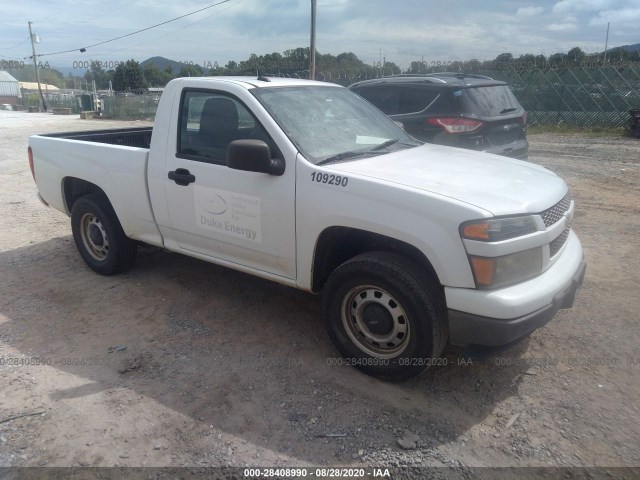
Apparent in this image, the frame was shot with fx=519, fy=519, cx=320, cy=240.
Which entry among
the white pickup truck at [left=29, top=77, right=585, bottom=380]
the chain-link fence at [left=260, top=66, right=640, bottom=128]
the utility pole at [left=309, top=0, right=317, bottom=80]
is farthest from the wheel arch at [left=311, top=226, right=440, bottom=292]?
the utility pole at [left=309, top=0, right=317, bottom=80]

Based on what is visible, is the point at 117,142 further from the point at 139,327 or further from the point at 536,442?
the point at 536,442

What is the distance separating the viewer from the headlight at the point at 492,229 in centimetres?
284

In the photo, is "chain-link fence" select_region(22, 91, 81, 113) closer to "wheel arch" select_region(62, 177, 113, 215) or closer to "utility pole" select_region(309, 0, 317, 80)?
"utility pole" select_region(309, 0, 317, 80)

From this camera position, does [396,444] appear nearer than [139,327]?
Yes

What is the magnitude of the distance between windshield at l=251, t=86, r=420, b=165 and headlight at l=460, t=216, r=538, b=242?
117cm

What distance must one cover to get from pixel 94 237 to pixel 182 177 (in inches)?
66.6

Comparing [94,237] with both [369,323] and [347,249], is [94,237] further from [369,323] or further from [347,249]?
[369,323]

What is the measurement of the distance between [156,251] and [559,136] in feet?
49.4

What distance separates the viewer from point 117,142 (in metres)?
6.03

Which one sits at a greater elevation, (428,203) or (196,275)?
(428,203)

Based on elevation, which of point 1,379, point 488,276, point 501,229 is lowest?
point 1,379

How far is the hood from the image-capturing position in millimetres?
3051

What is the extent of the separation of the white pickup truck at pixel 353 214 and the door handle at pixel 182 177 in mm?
13

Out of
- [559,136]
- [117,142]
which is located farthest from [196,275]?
[559,136]
